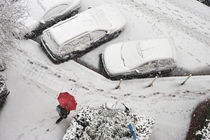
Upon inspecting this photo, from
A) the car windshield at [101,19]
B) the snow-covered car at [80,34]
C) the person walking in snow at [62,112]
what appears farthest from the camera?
the car windshield at [101,19]

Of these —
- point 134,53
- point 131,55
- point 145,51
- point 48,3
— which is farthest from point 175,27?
point 48,3

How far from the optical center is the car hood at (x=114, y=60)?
11.8 meters

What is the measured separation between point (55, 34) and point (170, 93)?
5756mm

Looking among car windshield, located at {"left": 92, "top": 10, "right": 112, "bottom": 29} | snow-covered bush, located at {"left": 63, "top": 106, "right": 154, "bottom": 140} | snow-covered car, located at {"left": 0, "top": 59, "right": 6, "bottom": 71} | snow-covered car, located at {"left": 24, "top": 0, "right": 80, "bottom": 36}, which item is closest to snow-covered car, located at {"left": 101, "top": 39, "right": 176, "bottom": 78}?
car windshield, located at {"left": 92, "top": 10, "right": 112, "bottom": 29}

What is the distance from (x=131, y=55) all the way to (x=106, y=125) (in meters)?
4.11

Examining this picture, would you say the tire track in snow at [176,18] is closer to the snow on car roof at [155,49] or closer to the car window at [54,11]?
the snow on car roof at [155,49]

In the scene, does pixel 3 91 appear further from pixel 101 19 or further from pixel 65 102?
pixel 101 19

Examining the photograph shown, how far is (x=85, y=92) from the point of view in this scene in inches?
450

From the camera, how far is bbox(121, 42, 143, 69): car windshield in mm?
11914

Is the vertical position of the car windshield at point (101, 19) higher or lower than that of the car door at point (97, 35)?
higher

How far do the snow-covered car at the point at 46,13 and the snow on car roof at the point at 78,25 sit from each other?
0.91m

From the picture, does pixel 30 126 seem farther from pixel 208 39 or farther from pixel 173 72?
pixel 208 39

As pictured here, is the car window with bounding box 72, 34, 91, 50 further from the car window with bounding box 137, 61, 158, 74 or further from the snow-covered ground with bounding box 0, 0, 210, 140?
the car window with bounding box 137, 61, 158, 74

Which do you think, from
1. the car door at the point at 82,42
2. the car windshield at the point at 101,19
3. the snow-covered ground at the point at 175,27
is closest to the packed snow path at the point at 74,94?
the car door at the point at 82,42
